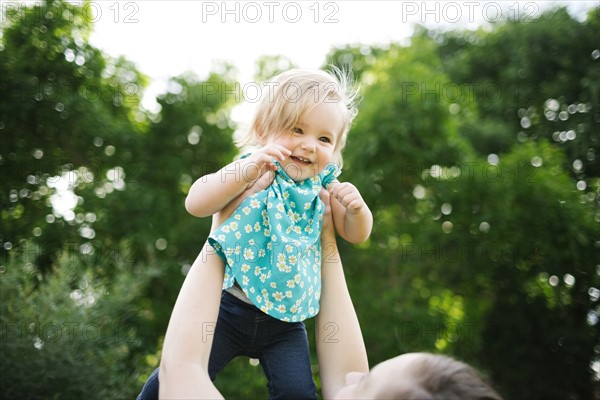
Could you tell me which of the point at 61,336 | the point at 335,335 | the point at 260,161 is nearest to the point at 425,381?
the point at 335,335

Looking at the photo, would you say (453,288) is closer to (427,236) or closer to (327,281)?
(427,236)

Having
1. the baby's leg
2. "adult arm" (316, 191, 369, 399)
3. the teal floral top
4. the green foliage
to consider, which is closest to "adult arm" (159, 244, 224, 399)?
the teal floral top

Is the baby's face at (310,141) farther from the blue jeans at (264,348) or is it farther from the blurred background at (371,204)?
the blurred background at (371,204)

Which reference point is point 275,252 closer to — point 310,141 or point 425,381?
point 310,141

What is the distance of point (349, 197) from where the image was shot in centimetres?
219

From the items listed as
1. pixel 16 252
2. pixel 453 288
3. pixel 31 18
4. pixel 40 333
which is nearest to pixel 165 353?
pixel 40 333

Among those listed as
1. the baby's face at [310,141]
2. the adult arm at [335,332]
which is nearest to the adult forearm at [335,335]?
the adult arm at [335,332]

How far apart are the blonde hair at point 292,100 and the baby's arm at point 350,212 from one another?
272mm

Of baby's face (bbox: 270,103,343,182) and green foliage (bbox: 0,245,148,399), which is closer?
baby's face (bbox: 270,103,343,182)

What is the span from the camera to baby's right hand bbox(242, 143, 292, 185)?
6.82 ft

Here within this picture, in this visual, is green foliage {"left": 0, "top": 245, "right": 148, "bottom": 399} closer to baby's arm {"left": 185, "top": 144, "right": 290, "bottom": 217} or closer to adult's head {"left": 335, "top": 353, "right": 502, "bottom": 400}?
baby's arm {"left": 185, "top": 144, "right": 290, "bottom": 217}

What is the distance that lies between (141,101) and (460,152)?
4.78 m

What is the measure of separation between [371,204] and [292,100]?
7.19m

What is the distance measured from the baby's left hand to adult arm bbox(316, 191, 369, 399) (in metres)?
0.16
